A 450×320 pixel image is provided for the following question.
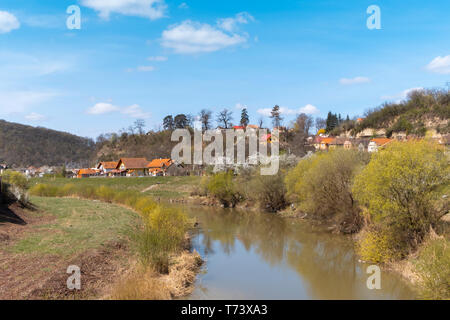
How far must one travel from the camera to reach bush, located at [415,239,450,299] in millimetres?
11647

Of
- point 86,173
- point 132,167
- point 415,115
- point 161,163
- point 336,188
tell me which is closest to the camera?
point 336,188

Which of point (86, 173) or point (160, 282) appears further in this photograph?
point (86, 173)

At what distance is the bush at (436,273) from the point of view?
11647 millimetres

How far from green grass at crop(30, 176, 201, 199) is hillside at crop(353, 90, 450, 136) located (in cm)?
4733

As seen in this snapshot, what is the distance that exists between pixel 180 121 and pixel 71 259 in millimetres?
100608

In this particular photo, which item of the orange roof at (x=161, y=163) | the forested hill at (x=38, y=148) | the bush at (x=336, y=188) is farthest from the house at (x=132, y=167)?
the bush at (x=336, y=188)

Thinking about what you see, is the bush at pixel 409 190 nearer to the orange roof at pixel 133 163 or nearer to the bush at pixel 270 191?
the bush at pixel 270 191

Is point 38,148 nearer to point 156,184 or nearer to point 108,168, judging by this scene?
point 108,168

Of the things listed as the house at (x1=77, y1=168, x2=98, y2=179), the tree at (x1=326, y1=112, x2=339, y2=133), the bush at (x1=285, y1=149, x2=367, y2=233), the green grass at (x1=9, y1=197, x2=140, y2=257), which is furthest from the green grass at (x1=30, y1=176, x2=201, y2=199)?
the tree at (x1=326, y1=112, x2=339, y2=133)

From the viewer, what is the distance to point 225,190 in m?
44.8

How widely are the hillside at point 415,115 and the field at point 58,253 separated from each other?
6952cm

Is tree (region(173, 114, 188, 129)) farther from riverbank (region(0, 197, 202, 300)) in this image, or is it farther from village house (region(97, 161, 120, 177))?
riverbank (region(0, 197, 202, 300))

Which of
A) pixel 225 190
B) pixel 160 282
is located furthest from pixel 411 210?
pixel 225 190
